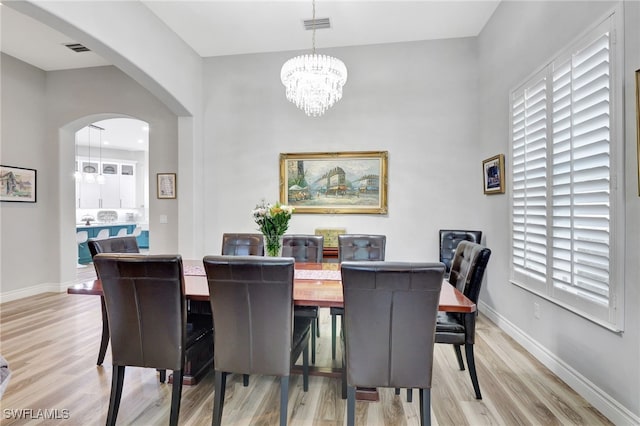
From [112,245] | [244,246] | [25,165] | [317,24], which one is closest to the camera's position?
[112,245]

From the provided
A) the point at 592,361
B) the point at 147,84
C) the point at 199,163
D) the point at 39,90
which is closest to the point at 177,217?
the point at 199,163

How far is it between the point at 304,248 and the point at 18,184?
4.24 metres

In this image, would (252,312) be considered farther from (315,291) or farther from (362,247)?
(362,247)

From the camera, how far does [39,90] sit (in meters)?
4.80

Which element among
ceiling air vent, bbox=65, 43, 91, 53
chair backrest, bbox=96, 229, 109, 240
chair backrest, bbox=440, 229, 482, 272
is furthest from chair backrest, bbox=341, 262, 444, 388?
chair backrest, bbox=96, 229, 109, 240

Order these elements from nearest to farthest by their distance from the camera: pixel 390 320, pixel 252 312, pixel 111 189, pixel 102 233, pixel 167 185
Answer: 1. pixel 390 320
2. pixel 252 312
3. pixel 167 185
4. pixel 102 233
5. pixel 111 189

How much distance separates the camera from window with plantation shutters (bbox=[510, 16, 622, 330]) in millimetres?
1899

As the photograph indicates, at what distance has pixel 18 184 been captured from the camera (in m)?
4.45

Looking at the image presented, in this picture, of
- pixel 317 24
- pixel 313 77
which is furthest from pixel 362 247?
pixel 317 24

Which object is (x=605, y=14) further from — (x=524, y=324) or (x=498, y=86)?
(x=524, y=324)

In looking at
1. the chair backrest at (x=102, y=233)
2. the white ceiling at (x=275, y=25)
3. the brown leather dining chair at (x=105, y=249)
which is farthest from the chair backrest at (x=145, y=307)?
the chair backrest at (x=102, y=233)

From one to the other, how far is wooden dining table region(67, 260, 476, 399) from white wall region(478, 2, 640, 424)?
2.97ft

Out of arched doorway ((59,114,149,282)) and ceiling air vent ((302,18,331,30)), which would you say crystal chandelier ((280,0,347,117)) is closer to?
ceiling air vent ((302,18,331,30))

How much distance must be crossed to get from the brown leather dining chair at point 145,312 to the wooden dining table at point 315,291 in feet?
0.59
